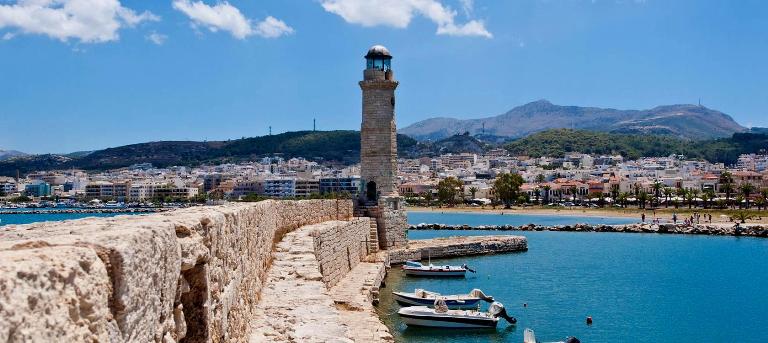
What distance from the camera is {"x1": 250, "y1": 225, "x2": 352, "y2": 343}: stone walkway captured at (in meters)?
6.44

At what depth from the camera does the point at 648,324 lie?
63.8 ft

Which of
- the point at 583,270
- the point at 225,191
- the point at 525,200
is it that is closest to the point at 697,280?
the point at 583,270

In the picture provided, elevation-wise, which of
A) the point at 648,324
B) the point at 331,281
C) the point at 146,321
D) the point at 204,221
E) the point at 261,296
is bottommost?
the point at 648,324

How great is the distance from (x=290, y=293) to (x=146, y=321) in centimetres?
536

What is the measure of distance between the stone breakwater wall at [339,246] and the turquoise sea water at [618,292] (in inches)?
59.4

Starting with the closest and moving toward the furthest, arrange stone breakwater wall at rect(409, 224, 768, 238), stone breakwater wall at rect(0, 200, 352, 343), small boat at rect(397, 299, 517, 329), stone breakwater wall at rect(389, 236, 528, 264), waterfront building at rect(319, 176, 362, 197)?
stone breakwater wall at rect(0, 200, 352, 343)
small boat at rect(397, 299, 517, 329)
stone breakwater wall at rect(389, 236, 528, 264)
stone breakwater wall at rect(409, 224, 768, 238)
waterfront building at rect(319, 176, 362, 197)

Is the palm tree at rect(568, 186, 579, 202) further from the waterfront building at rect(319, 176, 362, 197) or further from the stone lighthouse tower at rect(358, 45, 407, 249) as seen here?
the stone lighthouse tower at rect(358, 45, 407, 249)

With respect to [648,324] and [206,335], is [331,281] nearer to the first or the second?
[648,324]

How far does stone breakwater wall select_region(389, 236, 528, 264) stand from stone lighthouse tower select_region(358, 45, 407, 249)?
182 centimetres

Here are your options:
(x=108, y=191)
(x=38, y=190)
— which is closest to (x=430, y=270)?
(x=108, y=191)

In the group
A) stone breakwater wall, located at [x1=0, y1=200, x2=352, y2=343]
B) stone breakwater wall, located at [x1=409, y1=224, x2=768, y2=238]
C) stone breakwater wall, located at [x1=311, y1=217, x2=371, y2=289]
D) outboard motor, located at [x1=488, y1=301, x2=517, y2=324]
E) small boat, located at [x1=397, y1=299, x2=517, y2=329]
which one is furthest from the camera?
stone breakwater wall, located at [x1=409, y1=224, x2=768, y2=238]

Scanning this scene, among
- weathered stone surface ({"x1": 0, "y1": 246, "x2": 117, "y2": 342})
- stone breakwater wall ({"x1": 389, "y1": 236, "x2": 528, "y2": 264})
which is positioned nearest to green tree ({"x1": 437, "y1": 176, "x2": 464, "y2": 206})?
stone breakwater wall ({"x1": 389, "y1": 236, "x2": 528, "y2": 264})

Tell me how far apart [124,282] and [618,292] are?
24.1 meters

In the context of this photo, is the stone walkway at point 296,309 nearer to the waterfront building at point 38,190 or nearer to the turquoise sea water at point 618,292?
the turquoise sea water at point 618,292
